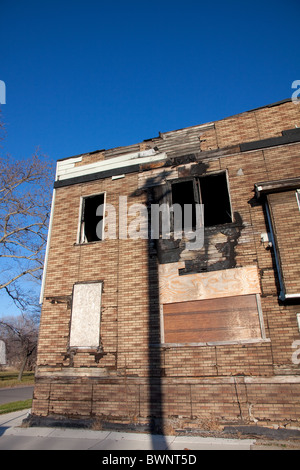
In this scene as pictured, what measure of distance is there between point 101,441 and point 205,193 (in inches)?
307

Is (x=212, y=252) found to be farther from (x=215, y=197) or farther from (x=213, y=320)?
(x=215, y=197)

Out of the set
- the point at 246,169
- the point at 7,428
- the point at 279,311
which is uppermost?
the point at 246,169

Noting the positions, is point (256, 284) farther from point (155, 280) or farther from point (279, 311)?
point (155, 280)

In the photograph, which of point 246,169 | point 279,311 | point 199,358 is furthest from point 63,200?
point 279,311

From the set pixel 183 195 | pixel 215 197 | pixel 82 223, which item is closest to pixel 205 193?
pixel 215 197

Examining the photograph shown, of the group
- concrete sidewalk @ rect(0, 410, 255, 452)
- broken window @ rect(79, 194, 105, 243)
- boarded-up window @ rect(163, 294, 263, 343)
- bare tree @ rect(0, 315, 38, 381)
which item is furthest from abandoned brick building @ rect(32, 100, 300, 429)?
bare tree @ rect(0, 315, 38, 381)

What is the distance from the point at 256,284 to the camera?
24.2 feet

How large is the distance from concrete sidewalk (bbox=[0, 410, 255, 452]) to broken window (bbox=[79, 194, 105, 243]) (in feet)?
17.2

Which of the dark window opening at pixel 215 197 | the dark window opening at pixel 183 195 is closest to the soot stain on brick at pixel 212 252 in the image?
the dark window opening at pixel 183 195

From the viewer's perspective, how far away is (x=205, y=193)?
1059cm

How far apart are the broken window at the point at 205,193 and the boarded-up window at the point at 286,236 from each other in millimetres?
1970

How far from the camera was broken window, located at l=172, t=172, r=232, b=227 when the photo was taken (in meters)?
9.08

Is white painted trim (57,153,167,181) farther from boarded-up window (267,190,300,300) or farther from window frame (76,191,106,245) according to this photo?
boarded-up window (267,190,300,300)
